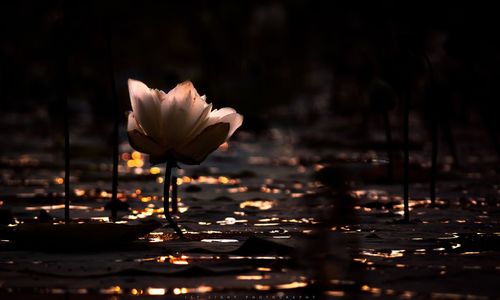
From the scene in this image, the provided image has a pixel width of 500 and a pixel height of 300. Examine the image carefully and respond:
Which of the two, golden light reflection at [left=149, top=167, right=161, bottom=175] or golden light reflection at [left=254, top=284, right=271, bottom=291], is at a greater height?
golden light reflection at [left=149, top=167, right=161, bottom=175]

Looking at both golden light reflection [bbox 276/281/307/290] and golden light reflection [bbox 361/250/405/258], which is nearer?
golden light reflection [bbox 276/281/307/290]

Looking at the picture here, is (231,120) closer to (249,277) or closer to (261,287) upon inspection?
(249,277)

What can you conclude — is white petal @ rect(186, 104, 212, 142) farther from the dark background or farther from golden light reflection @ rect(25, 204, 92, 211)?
golden light reflection @ rect(25, 204, 92, 211)

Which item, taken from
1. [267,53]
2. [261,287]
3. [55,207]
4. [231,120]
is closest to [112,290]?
[261,287]

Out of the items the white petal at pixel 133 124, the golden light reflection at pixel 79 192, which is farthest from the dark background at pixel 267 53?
the golden light reflection at pixel 79 192

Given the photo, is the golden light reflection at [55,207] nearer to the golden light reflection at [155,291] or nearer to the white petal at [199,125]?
the white petal at [199,125]

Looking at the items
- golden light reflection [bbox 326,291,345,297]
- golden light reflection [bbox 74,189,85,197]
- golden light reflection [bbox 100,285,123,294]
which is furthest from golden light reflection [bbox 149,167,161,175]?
golden light reflection [bbox 326,291,345,297]

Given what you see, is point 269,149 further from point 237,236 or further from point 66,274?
point 66,274
